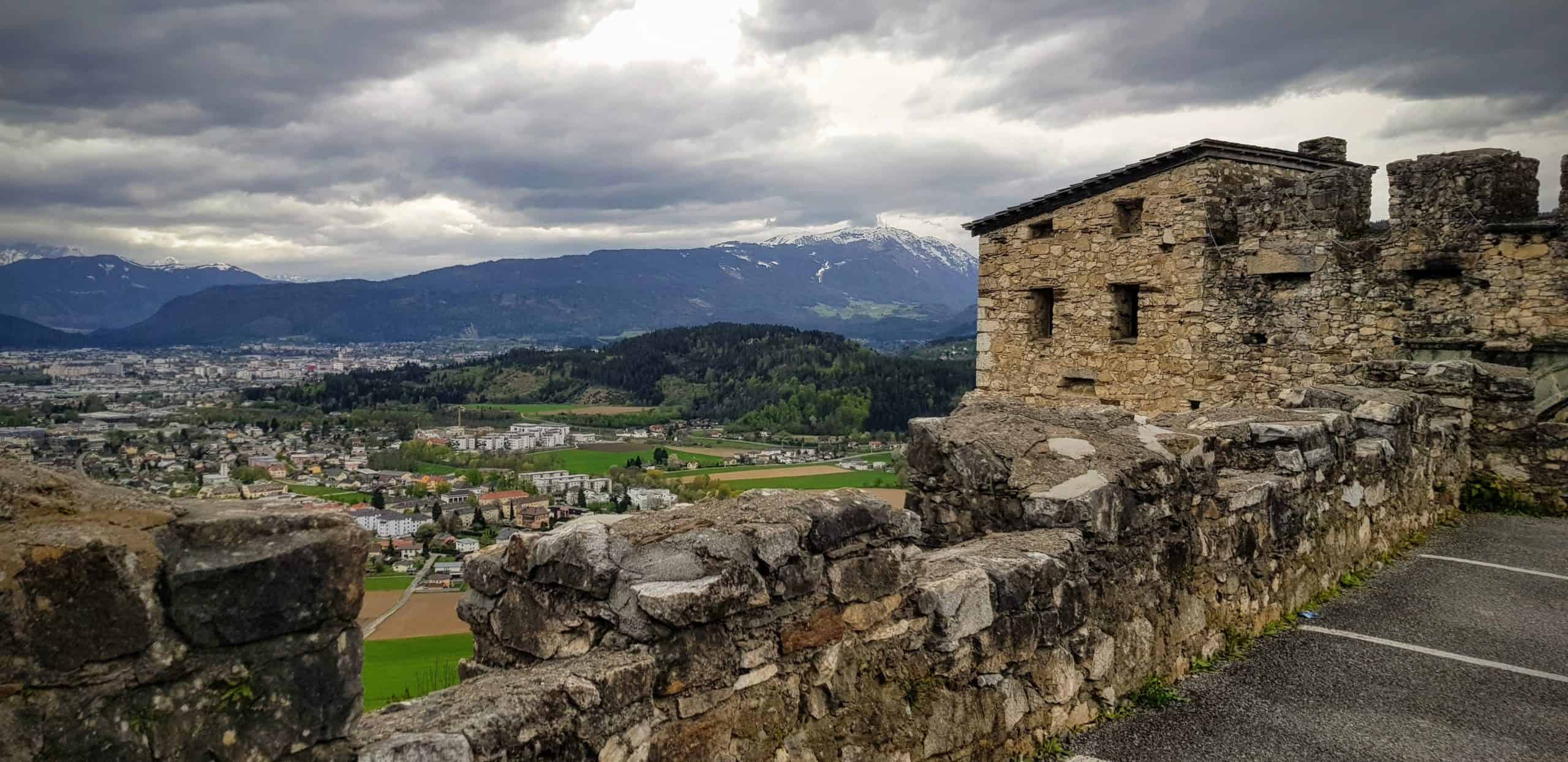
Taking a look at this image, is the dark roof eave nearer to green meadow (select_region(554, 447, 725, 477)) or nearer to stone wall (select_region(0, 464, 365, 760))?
stone wall (select_region(0, 464, 365, 760))

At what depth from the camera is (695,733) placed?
342 centimetres

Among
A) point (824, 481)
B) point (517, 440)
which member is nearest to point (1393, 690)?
point (824, 481)

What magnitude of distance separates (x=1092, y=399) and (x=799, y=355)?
92.1 meters

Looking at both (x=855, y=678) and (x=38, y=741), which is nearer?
(x=38, y=741)

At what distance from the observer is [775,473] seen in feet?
164

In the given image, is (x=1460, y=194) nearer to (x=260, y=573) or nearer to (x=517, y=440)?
(x=260, y=573)

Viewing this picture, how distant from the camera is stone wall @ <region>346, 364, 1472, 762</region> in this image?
3.24 m

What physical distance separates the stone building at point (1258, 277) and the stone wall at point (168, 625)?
13.4 metres

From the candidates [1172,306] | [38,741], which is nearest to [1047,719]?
[38,741]

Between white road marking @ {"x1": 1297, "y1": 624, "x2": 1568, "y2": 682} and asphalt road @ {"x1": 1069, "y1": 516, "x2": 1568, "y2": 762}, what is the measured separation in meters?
0.01

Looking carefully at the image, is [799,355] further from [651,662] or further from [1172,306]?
[651,662]

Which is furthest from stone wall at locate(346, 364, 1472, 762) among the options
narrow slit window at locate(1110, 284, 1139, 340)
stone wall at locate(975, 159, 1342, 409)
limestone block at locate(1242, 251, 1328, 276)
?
narrow slit window at locate(1110, 284, 1139, 340)

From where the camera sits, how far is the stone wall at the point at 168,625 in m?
2.08

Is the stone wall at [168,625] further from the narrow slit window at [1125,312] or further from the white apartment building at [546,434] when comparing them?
the white apartment building at [546,434]
